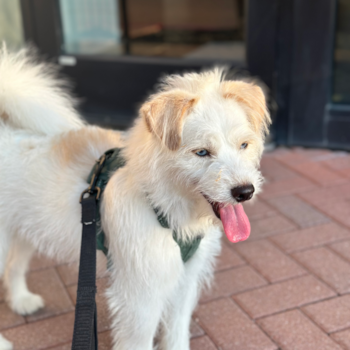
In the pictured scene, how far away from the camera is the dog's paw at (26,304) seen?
2893mm

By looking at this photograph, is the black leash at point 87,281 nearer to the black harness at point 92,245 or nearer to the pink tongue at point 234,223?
the black harness at point 92,245

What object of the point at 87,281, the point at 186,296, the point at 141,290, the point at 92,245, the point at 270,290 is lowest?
the point at 270,290

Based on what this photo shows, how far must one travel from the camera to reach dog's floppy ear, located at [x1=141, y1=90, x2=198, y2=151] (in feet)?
6.25

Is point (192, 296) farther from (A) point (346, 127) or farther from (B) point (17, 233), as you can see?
(A) point (346, 127)

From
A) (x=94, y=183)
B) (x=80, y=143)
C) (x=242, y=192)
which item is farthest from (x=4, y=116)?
(x=242, y=192)

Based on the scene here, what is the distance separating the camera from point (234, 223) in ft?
6.63

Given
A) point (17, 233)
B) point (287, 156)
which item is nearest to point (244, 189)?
point (17, 233)

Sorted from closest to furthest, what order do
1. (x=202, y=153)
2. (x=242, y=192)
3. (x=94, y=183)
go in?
(x=242, y=192), (x=202, y=153), (x=94, y=183)

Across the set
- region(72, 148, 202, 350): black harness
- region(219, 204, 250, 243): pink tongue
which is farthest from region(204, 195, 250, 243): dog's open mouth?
region(72, 148, 202, 350): black harness

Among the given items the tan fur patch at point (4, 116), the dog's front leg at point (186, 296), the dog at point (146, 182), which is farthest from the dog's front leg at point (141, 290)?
the tan fur patch at point (4, 116)

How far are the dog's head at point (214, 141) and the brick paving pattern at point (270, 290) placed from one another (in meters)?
0.78

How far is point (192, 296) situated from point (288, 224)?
1500 mm

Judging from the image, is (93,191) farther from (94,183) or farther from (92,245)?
(92,245)

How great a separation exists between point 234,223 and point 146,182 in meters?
0.41
